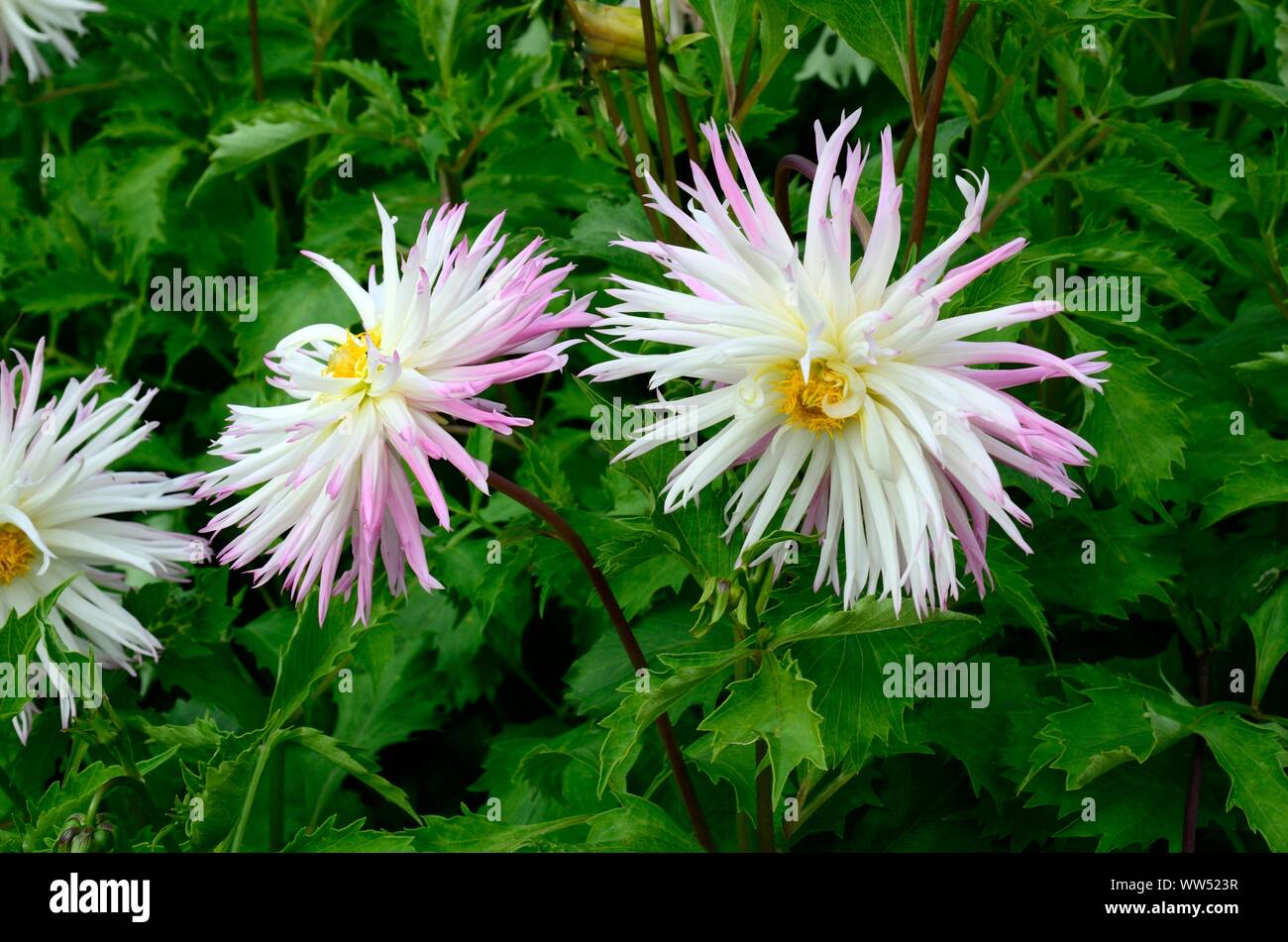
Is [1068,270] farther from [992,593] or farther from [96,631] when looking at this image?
[96,631]

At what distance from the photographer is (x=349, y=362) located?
51.7 inches

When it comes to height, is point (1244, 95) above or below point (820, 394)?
above

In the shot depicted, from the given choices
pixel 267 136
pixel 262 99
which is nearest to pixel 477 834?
pixel 267 136

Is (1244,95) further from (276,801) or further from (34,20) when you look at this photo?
(34,20)

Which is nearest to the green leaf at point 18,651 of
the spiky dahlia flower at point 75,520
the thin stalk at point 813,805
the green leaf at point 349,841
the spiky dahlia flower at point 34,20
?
the spiky dahlia flower at point 75,520

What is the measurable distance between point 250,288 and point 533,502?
930 millimetres

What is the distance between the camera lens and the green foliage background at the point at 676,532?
4.76 feet

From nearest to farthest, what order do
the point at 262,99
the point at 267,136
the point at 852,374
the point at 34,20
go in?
the point at 852,374 → the point at 267,136 → the point at 34,20 → the point at 262,99

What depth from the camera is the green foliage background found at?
1.45m

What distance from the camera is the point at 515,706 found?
89.9 inches

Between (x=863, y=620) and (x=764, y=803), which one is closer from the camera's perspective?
(x=863, y=620)

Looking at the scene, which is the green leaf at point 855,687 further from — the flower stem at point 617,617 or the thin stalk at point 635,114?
the thin stalk at point 635,114

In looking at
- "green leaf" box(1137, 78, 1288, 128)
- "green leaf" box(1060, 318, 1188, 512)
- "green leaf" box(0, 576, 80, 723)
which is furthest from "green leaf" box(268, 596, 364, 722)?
"green leaf" box(1137, 78, 1288, 128)

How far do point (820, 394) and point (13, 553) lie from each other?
3.66ft
